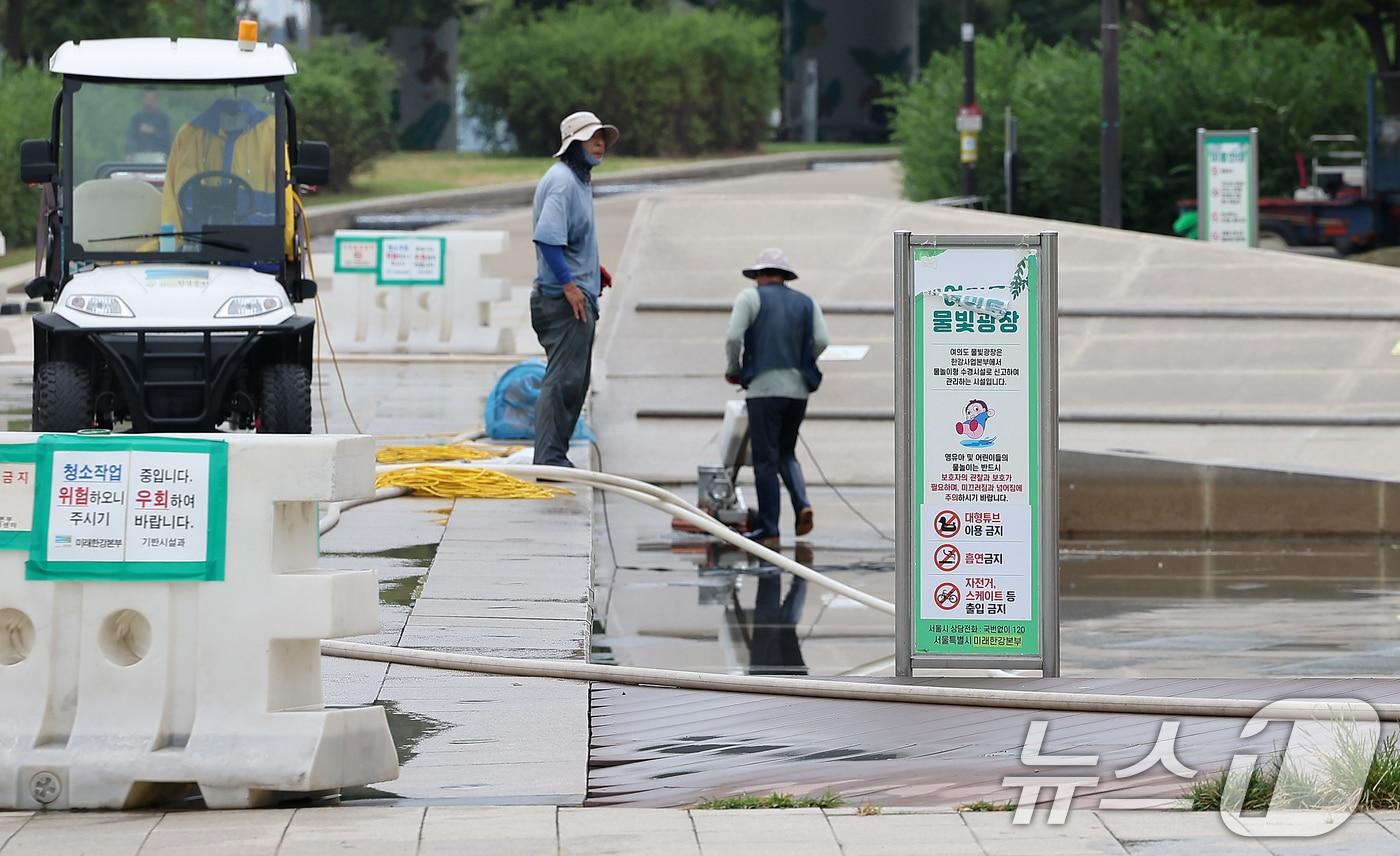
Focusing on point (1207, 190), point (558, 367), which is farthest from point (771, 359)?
point (1207, 190)

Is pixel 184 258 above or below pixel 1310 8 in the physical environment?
below

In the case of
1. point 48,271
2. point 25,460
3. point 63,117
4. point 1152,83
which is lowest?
point 25,460

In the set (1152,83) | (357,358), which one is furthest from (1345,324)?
(1152,83)

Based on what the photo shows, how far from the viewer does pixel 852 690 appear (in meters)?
7.32

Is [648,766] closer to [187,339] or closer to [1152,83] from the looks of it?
[187,339]

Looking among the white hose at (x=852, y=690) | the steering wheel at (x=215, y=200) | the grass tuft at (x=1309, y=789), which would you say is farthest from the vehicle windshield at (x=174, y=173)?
the grass tuft at (x=1309, y=789)

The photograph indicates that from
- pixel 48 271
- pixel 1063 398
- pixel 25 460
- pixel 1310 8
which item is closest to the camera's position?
pixel 25 460

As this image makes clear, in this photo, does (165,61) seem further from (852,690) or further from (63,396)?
(852,690)

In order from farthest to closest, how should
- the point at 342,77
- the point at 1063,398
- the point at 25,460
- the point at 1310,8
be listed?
1. the point at 342,77
2. the point at 1310,8
3. the point at 1063,398
4. the point at 25,460

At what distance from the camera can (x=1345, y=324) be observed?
57.4ft

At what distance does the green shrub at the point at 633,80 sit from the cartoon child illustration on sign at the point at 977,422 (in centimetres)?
4326

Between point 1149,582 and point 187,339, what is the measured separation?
5600 mm

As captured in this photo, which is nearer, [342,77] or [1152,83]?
[1152,83]

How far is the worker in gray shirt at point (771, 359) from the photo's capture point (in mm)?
12648
